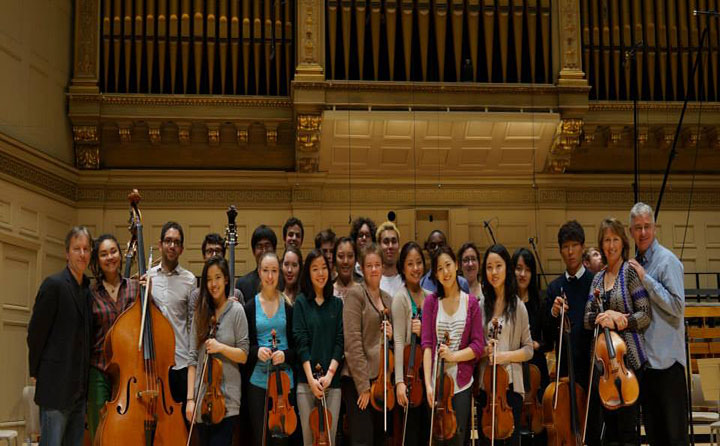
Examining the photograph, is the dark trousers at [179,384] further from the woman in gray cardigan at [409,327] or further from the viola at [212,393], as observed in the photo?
the woman in gray cardigan at [409,327]

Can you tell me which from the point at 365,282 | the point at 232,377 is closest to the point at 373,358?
the point at 365,282

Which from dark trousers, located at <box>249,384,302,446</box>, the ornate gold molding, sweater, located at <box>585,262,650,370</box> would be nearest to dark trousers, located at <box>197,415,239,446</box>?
dark trousers, located at <box>249,384,302,446</box>

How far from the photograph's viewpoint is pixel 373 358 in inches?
156

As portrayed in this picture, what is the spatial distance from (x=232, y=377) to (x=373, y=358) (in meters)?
0.67

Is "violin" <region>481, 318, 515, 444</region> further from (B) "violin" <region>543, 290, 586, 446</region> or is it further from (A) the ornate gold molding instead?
(A) the ornate gold molding

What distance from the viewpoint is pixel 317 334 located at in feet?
13.1

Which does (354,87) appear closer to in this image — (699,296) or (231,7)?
(231,7)

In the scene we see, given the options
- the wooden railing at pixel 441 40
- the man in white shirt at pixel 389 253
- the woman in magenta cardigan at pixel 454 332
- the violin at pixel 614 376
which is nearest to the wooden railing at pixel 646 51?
the wooden railing at pixel 441 40

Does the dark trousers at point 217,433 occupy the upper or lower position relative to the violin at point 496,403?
lower

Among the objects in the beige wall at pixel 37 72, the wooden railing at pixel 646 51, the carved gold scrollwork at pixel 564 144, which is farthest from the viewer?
the wooden railing at pixel 646 51

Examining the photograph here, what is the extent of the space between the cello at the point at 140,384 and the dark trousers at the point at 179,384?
395 mm

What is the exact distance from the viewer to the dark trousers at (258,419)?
3.83 m

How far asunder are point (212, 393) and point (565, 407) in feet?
5.44

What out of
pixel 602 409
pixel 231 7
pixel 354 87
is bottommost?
pixel 602 409
